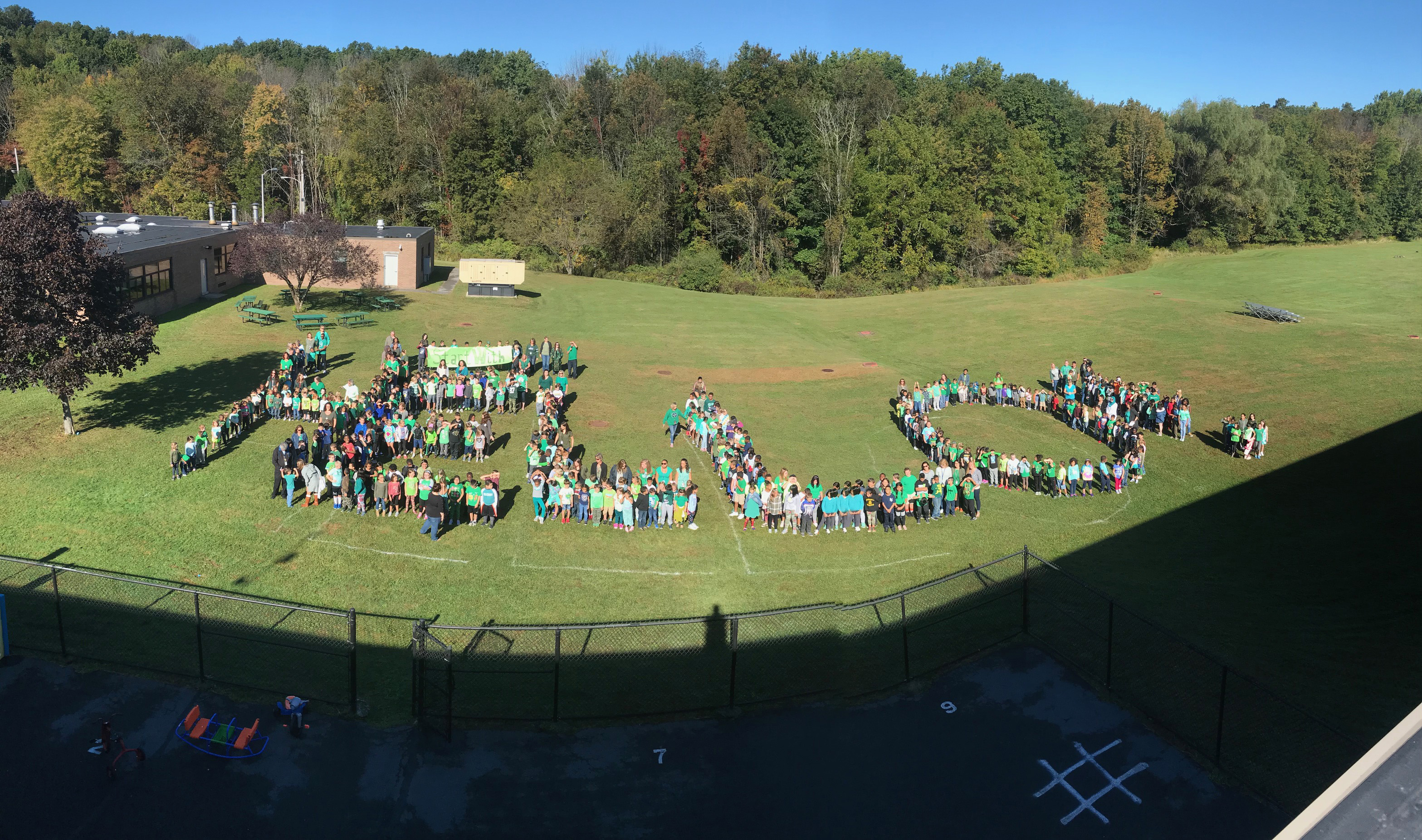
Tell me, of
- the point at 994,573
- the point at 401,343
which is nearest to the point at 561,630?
the point at 994,573

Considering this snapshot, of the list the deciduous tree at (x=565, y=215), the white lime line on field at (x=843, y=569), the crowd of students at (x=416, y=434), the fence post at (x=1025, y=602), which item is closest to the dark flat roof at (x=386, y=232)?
the deciduous tree at (x=565, y=215)

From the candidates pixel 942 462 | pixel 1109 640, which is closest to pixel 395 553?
pixel 942 462

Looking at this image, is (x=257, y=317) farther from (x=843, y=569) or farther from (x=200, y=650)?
(x=843, y=569)

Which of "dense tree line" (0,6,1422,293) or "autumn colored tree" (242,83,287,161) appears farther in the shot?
"autumn colored tree" (242,83,287,161)

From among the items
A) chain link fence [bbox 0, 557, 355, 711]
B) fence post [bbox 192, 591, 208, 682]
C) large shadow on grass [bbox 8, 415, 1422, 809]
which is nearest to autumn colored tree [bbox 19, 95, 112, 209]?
chain link fence [bbox 0, 557, 355, 711]

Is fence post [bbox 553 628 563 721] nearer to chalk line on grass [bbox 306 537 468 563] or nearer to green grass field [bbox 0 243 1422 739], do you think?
green grass field [bbox 0 243 1422 739]

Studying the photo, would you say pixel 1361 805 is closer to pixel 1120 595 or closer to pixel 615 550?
pixel 1120 595
